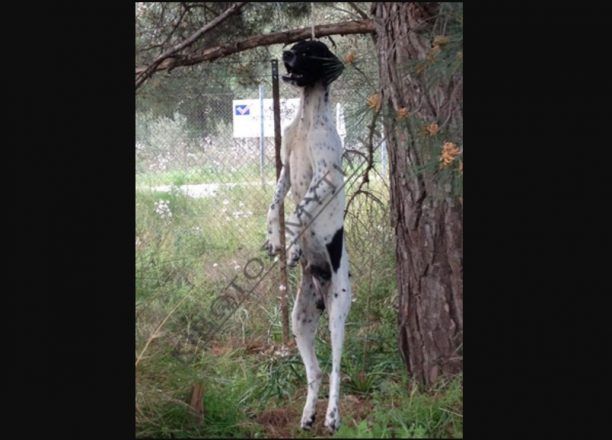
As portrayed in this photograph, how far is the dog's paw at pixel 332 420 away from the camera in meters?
2.08

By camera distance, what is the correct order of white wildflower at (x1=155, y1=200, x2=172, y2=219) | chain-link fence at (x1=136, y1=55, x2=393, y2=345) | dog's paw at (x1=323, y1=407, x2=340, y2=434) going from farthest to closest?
1. white wildflower at (x1=155, y1=200, x2=172, y2=219)
2. chain-link fence at (x1=136, y1=55, x2=393, y2=345)
3. dog's paw at (x1=323, y1=407, x2=340, y2=434)

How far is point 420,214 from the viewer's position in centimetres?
264

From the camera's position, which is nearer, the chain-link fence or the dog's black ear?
the dog's black ear

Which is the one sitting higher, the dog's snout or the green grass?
the dog's snout

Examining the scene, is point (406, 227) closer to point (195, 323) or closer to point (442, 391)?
point (442, 391)

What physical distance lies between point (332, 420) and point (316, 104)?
3.10 ft

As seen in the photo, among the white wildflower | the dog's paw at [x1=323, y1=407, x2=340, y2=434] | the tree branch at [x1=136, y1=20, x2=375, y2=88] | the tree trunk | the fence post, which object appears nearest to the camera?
the dog's paw at [x1=323, y1=407, x2=340, y2=434]

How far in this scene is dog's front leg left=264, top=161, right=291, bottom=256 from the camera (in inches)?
84.7

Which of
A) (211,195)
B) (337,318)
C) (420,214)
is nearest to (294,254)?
(337,318)

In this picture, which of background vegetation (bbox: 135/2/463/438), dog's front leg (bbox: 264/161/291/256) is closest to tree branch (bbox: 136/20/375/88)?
background vegetation (bbox: 135/2/463/438)

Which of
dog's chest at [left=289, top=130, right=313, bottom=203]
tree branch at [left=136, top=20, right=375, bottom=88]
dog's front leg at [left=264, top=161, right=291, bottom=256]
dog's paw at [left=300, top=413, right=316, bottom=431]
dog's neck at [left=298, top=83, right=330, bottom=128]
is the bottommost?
dog's paw at [left=300, top=413, right=316, bottom=431]

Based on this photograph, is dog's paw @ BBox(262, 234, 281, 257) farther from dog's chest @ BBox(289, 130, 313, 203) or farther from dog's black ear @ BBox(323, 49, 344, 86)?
dog's black ear @ BBox(323, 49, 344, 86)

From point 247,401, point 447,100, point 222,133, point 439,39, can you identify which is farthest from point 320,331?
point 222,133

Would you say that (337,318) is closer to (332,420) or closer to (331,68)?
(332,420)
